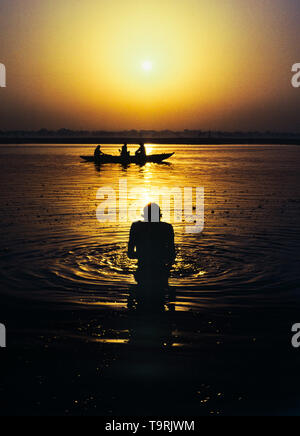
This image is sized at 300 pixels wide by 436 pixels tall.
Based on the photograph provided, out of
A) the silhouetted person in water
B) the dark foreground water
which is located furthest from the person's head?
the dark foreground water

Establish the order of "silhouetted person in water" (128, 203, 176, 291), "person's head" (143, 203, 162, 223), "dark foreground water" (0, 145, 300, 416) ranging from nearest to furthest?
1. "dark foreground water" (0, 145, 300, 416)
2. "person's head" (143, 203, 162, 223)
3. "silhouetted person in water" (128, 203, 176, 291)

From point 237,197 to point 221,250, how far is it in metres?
14.9

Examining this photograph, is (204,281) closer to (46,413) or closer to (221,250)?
(221,250)

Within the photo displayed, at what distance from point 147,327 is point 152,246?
9.66 feet

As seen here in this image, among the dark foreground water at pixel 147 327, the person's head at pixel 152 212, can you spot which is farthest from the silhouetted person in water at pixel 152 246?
the dark foreground water at pixel 147 327

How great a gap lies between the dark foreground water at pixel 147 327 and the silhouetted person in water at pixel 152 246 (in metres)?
0.37

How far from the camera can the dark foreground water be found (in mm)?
5977

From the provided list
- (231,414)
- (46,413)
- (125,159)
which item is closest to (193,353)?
(231,414)

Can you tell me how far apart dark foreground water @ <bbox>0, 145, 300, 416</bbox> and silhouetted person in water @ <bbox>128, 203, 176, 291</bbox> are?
37 cm

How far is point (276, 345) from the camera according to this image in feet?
24.7

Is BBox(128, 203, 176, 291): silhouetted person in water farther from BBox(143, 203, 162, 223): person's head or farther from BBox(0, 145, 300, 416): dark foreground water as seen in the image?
BBox(0, 145, 300, 416): dark foreground water

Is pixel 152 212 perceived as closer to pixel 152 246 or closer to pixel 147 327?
pixel 152 246
